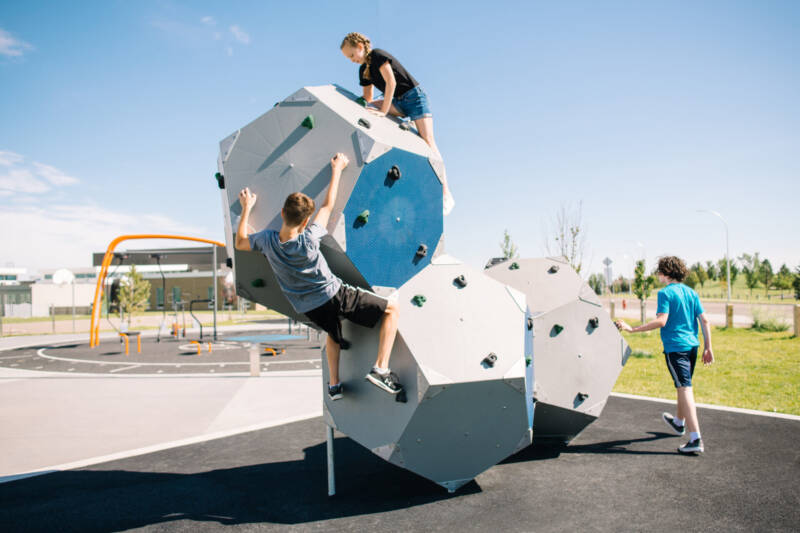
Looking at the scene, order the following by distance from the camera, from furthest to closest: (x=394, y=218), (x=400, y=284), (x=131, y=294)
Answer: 1. (x=131, y=294)
2. (x=400, y=284)
3. (x=394, y=218)

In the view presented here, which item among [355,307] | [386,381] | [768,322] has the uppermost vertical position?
[355,307]

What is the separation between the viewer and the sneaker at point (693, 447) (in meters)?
5.52

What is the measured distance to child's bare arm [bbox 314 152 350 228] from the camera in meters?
3.84

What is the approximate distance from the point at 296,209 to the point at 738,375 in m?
10.7

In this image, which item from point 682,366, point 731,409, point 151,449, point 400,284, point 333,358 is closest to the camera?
point 400,284

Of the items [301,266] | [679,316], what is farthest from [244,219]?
[679,316]

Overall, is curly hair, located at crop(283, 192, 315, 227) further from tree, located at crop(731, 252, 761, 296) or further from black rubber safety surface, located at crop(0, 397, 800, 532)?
tree, located at crop(731, 252, 761, 296)

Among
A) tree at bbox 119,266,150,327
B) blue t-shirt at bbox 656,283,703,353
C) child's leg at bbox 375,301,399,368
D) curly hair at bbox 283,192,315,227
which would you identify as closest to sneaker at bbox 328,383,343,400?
child's leg at bbox 375,301,399,368

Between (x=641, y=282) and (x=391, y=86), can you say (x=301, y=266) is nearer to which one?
(x=391, y=86)

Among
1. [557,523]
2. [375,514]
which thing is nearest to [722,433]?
[557,523]

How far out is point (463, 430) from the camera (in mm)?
4188

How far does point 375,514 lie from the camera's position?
4191 mm

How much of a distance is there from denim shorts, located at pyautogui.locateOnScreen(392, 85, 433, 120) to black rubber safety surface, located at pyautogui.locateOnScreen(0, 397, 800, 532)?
3.65 m

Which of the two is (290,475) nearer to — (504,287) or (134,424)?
(504,287)
